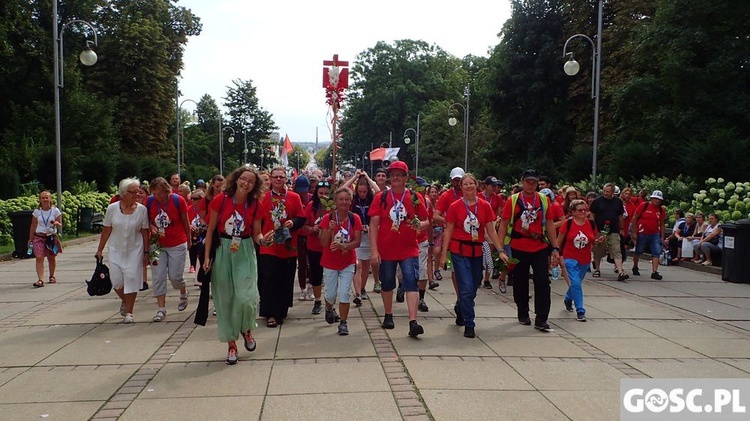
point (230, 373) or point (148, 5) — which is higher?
point (148, 5)

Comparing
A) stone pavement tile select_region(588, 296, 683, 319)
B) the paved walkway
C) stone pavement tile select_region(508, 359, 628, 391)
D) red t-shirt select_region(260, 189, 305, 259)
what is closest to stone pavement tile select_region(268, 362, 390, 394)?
the paved walkway

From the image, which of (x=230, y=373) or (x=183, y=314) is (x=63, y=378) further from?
(x=183, y=314)

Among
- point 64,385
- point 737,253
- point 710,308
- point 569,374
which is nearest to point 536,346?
point 569,374

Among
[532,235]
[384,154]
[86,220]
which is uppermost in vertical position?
[384,154]

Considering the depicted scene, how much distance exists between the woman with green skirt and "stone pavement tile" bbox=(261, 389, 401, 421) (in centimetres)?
124

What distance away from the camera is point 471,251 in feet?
24.4

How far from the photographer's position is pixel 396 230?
7.41m

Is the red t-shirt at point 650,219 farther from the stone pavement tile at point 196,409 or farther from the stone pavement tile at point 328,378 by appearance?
the stone pavement tile at point 196,409

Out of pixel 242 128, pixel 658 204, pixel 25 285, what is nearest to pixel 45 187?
pixel 25 285

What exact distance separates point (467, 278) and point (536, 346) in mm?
1048

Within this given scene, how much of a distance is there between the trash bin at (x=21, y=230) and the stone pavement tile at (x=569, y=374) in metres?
13.6

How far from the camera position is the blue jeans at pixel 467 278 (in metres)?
7.38

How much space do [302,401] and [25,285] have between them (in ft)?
28.0

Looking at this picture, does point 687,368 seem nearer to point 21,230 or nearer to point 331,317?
point 331,317
